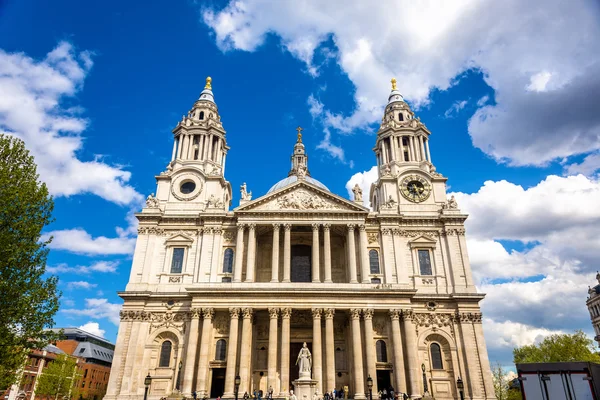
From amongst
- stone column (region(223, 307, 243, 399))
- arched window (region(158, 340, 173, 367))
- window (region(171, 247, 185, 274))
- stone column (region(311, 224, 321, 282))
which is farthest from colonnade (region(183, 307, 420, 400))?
window (region(171, 247, 185, 274))

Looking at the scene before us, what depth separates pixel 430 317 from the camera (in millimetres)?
38844

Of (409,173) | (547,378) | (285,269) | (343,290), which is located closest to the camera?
(547,378)

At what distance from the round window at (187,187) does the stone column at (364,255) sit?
18781 millimetres

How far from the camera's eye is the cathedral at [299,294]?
35375 millimetres

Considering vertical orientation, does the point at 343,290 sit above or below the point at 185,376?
above

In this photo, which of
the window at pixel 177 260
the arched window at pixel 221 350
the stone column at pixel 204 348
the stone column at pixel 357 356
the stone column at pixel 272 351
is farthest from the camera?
the window at pixel 177 260

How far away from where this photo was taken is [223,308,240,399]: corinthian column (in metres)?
33.4

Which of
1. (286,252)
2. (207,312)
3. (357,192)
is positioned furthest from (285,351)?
(357,192)

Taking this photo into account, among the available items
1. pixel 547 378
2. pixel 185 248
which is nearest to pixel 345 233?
pixel 185 248

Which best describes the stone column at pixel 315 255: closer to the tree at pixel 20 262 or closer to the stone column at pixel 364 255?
the stone column at pixel 364 255

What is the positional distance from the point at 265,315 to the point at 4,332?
70.4 ft

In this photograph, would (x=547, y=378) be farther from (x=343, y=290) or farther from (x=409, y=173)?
(x=409, y=173)

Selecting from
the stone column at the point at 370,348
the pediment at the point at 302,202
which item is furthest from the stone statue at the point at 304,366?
the pediment at the point at 302,202

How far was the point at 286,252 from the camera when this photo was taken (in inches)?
1580
